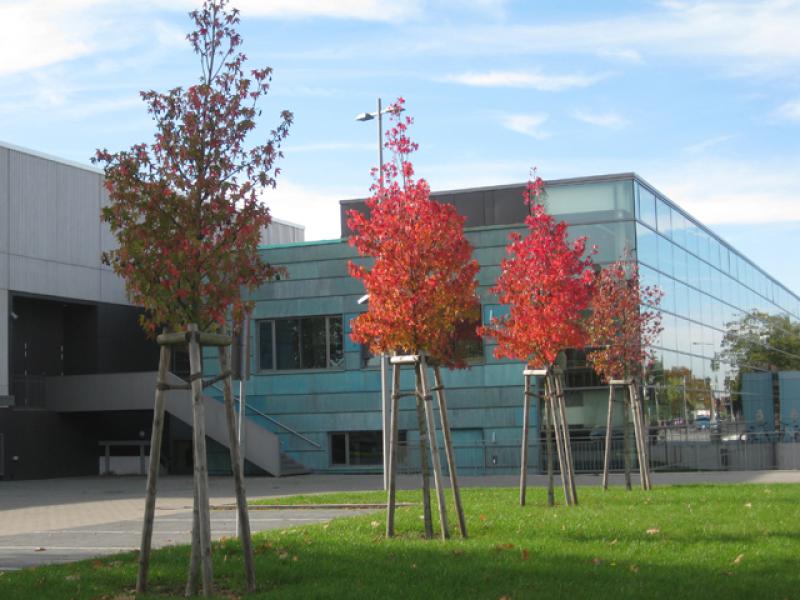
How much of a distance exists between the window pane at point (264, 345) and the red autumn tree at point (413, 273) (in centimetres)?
2584

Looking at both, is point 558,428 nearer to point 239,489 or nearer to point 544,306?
point 544,306

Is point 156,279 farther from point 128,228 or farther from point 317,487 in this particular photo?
point 317,487

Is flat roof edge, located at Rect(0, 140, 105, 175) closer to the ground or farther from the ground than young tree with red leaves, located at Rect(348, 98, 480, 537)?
farther from the ground

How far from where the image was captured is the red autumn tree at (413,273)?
15562 mm

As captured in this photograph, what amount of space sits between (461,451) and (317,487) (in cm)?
776

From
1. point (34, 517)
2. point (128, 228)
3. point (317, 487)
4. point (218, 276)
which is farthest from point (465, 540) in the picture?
point (317, 487)

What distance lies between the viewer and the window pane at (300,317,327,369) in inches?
1624

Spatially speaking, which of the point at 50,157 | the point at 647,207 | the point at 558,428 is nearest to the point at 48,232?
the point at 50,157

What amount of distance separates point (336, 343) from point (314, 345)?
91cm

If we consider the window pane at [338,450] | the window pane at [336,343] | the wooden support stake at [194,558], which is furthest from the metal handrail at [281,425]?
the wooden support stake at [194,558]

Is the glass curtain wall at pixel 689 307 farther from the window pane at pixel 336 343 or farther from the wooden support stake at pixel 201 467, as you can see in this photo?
the wooden support stake at pixel 201 467

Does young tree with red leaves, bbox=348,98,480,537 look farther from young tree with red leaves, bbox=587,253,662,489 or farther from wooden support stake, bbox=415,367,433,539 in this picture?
young tree with red leaves, bbox=587,253,662,489

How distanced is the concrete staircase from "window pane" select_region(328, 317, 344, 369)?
333cm

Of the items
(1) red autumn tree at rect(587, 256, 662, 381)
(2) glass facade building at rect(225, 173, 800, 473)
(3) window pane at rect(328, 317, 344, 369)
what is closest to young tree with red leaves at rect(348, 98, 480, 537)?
(1) red autumn tree at rect(587, 256, 662, 381)
